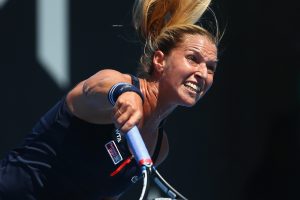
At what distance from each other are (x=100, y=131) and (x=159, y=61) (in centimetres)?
36

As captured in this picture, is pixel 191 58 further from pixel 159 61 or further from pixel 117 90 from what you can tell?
pixel 117 90

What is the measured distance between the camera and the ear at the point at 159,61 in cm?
303

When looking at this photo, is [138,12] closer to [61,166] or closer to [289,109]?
[61,166]

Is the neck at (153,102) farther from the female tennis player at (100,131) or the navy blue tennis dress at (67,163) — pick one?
the navy blue tennis dress at (67,163)

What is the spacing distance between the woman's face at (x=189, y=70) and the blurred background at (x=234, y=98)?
157cm

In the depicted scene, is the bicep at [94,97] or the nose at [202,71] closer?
the bicep at [94,97]

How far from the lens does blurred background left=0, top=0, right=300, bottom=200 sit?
15.1 feet

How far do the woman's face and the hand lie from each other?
49cm

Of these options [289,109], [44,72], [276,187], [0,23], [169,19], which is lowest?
[276,187]

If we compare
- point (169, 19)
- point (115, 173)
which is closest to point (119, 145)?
point (115, 173)

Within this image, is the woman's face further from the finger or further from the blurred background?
the blurred background

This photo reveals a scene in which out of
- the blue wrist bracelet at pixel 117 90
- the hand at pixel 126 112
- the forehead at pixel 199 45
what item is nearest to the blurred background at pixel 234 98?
the forehead at pixel 199 45

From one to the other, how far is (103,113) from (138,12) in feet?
2.21

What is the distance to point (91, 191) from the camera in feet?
9.97
